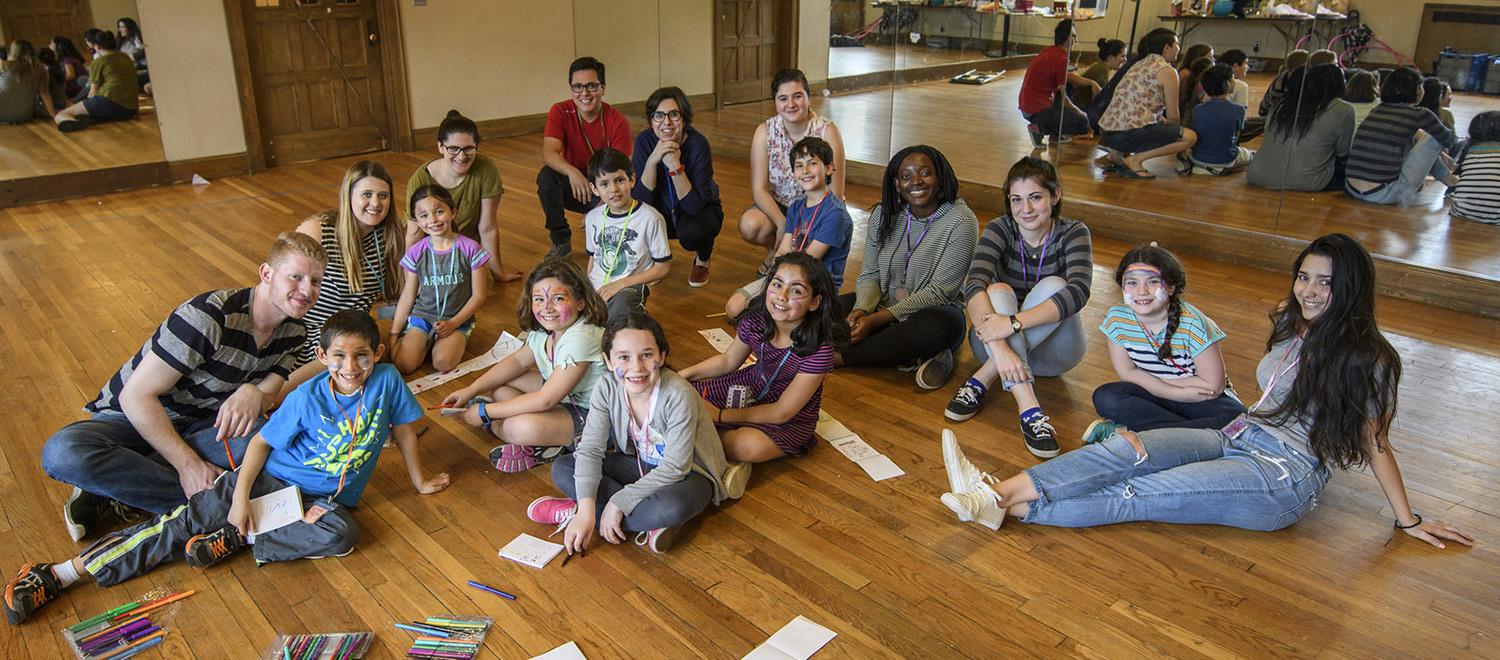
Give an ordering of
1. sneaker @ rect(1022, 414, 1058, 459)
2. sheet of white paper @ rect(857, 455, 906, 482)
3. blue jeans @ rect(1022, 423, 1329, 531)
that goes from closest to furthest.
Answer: blue jeans @ rect(1022, 423, 1329, 531) → sheet of white paper @ rect(857, 455, 906, 482) → sneaker @ rect(1022, 414, 1058, 459)

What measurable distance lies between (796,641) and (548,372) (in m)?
1.28

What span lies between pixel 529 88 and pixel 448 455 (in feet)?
20.7

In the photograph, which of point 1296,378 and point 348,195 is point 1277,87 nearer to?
point 1296,378

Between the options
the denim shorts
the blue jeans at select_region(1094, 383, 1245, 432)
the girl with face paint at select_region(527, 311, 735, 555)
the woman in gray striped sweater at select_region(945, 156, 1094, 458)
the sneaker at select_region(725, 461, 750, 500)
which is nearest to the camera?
the girl with face paint at select_region(527, 311, 735, 555)

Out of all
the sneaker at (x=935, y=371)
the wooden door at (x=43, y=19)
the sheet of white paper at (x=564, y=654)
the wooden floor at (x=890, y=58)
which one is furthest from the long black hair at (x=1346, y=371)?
the wooden door at (x=43, y=19)

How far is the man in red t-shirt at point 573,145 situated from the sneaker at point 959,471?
9.31ft

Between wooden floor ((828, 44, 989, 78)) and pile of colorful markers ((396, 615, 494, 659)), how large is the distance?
Answer: 5.37 metres

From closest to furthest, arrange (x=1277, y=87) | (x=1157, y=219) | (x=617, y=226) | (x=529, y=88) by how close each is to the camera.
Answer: (x=617, y=226) → (x=1277, y=87) → (x=1157, y=219) → (x=529, y=88)

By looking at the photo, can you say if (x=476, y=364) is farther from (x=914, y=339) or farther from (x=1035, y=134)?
(x=1035, y=134)

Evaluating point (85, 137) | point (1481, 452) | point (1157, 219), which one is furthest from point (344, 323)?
point (85, 137)

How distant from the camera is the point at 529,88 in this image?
9008 millimetres

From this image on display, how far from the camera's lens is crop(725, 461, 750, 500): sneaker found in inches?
117

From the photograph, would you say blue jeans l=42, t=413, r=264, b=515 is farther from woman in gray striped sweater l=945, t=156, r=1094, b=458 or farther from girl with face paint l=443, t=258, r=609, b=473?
woman in gray striped sweater l=945, t=156, r=1094, b=458

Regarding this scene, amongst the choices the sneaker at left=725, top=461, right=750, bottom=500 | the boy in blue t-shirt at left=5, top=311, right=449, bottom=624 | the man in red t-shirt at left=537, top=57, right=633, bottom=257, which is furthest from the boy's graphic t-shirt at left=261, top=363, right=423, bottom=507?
the man in red t-shirt at left=537, top=57, right=633, bottom=257
